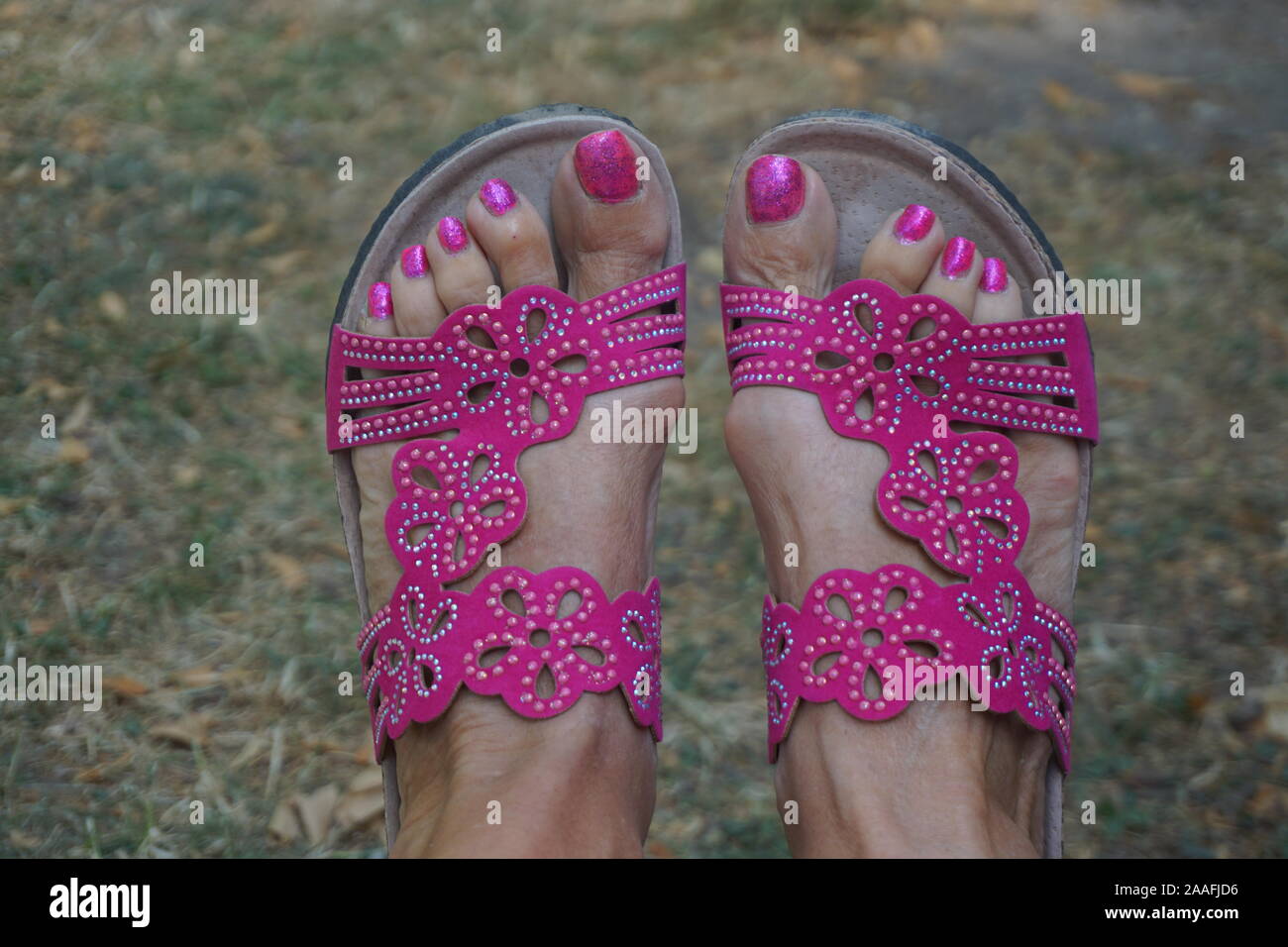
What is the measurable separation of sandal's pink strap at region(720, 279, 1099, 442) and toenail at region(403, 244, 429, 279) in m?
0.36

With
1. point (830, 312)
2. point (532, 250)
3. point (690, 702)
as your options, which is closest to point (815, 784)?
point (690, 702)

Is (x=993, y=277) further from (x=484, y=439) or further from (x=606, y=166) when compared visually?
(x=484, y=439)

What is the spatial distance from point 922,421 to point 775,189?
300 mm

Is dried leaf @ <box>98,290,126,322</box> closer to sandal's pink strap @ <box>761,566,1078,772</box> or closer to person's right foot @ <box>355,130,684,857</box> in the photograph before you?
person's right foot @ <box>355,130,684,857</box>

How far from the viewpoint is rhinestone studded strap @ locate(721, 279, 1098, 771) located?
1254 millimetres

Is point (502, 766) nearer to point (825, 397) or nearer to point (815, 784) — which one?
point (815, 784)

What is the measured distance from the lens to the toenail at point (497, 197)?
139 cm

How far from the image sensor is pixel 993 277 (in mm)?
1392

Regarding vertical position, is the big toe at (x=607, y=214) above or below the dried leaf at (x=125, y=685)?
above

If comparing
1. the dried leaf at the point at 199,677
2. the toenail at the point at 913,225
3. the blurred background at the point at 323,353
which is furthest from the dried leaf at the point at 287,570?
the toenail at the point at 913,225

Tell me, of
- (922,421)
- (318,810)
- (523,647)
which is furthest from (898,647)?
(318,810)

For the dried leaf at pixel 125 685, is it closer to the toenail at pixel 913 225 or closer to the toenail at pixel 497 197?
the toenail at pixel 497 197

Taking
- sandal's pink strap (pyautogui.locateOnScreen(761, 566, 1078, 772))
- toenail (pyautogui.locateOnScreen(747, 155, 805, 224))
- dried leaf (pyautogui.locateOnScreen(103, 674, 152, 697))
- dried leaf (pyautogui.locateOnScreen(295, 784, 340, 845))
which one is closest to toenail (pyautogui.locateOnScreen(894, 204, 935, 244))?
toenail (pyautogui.locateOnScreen(747, 155, 805, 224))
